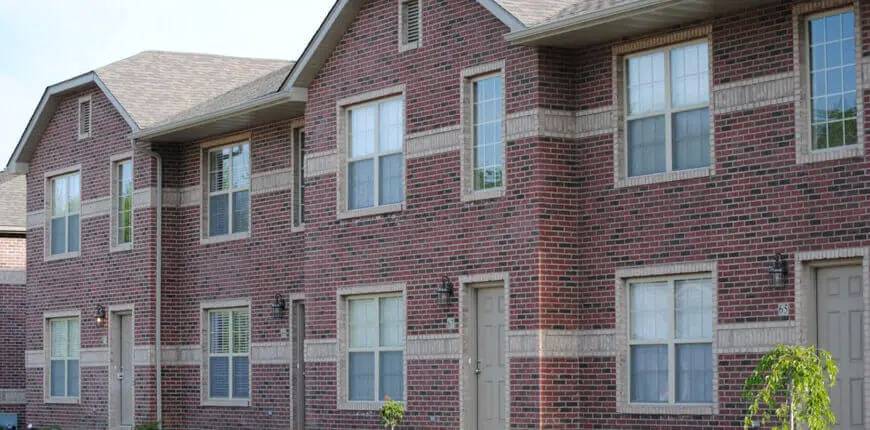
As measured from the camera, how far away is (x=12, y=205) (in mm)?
39438

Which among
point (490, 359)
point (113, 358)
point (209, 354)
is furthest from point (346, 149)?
point (113, 358)

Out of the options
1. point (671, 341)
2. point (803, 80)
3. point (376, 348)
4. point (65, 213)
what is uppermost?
Result: point (803, 80)

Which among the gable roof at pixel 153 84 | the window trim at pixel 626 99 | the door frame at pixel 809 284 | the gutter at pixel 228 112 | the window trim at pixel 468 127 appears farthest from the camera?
the gable roof at pixel 153 84

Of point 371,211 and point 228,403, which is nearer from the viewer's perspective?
point 371,211

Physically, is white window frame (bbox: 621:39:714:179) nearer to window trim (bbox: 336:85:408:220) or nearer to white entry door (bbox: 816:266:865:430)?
white entry door (bbox: 816:266:865:430)

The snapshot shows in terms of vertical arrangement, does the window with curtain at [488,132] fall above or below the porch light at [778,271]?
above

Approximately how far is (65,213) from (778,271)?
18271 millimetres

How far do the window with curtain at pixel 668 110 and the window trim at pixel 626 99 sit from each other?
5 centimetres

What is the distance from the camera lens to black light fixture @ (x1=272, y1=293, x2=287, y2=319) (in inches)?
1063

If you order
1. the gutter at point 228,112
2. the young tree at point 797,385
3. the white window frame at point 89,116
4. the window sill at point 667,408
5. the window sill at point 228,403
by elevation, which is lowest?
the window sill at point 228,403

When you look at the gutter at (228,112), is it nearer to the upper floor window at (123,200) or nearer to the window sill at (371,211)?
the upper floor window at (123,200)

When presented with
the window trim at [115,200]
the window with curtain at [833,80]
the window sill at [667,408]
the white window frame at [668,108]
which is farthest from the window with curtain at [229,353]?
the window with curtain at [833,80]

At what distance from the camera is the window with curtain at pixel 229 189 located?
92.4ft

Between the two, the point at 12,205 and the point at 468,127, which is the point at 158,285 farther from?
the point at 12,205
